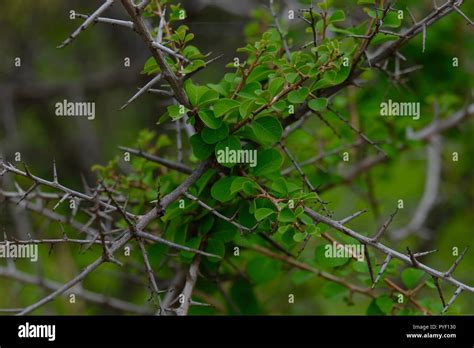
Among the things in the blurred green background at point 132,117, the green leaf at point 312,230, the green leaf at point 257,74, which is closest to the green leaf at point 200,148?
the green leaf at point 257,74

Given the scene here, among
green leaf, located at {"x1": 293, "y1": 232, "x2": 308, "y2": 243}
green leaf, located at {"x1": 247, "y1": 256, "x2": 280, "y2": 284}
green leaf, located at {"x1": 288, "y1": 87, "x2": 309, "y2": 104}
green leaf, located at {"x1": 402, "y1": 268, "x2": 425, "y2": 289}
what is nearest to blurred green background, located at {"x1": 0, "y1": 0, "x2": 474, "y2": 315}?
green leaf, located at {"x1": 247, "y1": 256, "x2": 280, "y2": 284}

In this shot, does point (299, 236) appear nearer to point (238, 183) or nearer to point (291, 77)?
point (238, 183)

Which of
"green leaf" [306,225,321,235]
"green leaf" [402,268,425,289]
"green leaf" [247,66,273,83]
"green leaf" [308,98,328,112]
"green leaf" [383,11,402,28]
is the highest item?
"green leaf" [383,11,402,28]

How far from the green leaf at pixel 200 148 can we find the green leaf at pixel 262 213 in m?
0.18

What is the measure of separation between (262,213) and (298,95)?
261 millimetres

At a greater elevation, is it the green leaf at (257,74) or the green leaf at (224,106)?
the green leaf at (257,74)

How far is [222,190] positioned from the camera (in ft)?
4.67

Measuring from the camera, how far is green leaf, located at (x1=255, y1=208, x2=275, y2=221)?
1.32 meters

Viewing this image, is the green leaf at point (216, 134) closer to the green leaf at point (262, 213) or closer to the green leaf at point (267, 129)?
the green leaf at point (267, 129)

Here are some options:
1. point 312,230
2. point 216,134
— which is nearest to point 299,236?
point 312,230

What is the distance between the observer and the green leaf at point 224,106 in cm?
135

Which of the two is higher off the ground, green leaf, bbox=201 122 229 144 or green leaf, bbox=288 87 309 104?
green leaf, bbox=288 87 309 104

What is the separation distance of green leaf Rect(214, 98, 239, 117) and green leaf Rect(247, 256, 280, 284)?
594 mm

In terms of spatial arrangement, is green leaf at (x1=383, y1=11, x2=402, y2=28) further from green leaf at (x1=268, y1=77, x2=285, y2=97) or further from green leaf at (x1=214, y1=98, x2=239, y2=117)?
green leaf at (x1=214, y1=98, x2=239, y2=117)
